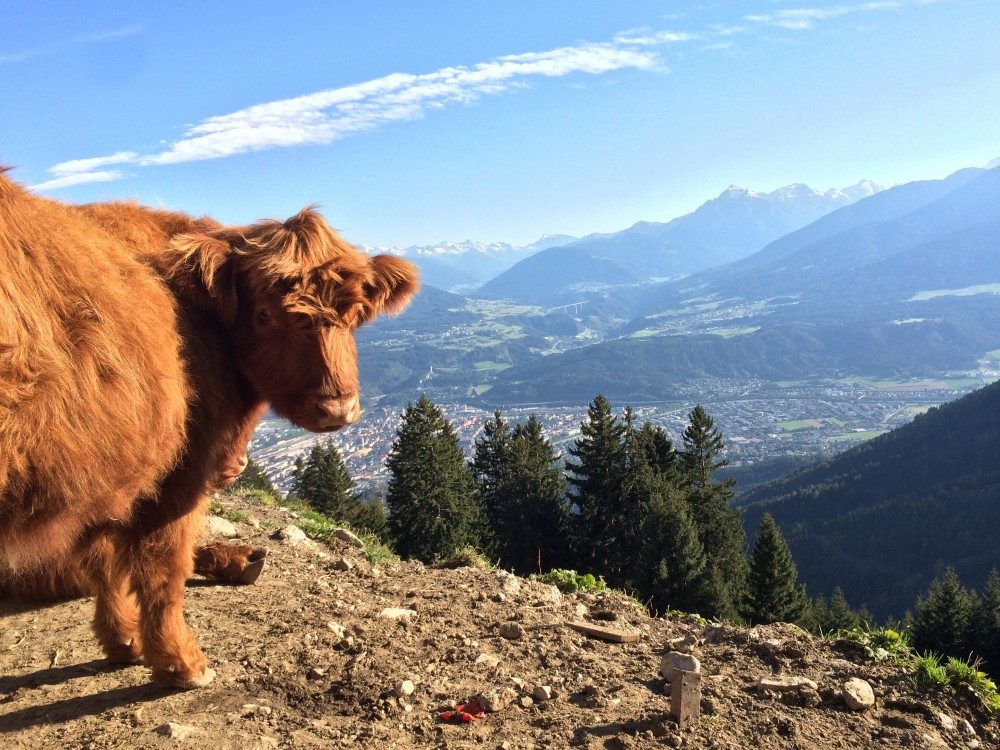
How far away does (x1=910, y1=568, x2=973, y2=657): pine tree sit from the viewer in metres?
51.6

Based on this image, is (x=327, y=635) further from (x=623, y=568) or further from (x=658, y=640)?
(x=623, y=568)

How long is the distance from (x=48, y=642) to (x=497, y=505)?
176 ft

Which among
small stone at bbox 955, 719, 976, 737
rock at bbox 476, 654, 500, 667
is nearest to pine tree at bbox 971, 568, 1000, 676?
small stone at bbox 955, 719, 976, 737

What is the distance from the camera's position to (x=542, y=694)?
15.7 feet

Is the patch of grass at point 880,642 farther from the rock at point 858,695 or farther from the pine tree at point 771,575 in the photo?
the pine tree at point 771,575

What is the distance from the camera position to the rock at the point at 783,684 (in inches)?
195

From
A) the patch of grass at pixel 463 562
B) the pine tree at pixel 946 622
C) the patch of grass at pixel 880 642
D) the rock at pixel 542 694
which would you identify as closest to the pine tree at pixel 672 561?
the pine tree at pixel 946 622

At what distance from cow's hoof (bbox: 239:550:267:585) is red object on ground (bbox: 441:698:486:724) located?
125 inches

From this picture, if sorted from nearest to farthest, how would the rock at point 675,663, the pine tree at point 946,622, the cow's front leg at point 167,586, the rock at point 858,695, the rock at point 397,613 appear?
the cow's front leg at point 167,586 → the rock at point 858,695 → the rock at point 675,663 → the rock at point 397,613 → the pine tree at point 946,622

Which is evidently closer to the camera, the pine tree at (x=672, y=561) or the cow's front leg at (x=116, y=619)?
the cow's front leg at (x=116, y=619)

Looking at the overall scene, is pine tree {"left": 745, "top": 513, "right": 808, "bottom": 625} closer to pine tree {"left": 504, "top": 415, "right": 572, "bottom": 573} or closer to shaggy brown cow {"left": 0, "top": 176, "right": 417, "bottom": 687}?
pine tree {"left": 504, "top": 415, "right": 572, "bottom": 573}

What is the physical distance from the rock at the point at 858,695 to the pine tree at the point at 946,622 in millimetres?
56270

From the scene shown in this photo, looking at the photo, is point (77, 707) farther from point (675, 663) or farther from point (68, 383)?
point (675, 663)

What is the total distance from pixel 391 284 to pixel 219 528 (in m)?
5.45
